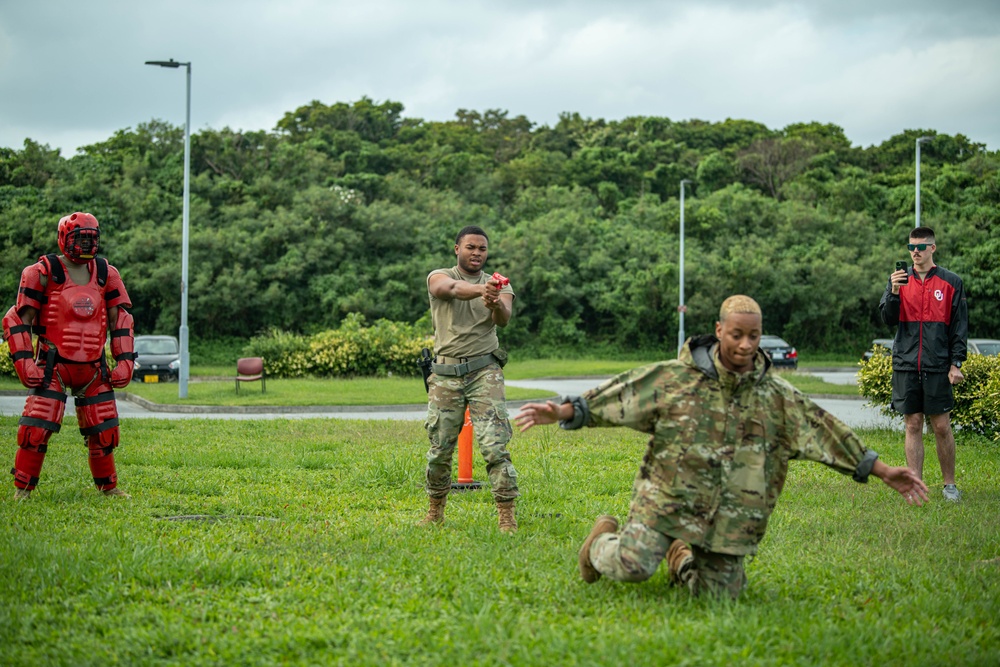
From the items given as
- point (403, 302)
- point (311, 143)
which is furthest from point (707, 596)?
point (311, 143)

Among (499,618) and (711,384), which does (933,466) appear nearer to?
(711,384)

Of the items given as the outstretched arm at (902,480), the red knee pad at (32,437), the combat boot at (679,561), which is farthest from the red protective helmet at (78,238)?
the outstretched arm at (902,480)

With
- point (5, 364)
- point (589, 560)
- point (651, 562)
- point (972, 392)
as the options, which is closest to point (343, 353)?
point (5, 364)

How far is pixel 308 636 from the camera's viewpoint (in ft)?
14.4

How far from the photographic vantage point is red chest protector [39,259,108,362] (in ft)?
25.9

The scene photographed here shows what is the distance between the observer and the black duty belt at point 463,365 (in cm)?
701

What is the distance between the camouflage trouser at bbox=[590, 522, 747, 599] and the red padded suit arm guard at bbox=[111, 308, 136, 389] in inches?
191

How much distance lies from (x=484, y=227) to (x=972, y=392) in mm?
38020

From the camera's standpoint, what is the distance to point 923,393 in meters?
8.42

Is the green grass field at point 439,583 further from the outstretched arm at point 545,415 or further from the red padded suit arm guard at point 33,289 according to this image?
the red padded suit arm guard at point 33,289

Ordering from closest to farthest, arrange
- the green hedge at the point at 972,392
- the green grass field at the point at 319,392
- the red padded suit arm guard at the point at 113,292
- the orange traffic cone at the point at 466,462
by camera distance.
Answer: the red padded suit arm guard at the point at 113,292
the orange traffic cone at the point at 466,462
the green hedge at the point at 972,392
the green grass field at the point at 319,392

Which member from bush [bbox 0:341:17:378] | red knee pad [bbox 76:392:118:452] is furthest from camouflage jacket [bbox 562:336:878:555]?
bush [bbox 0:341:17:378]

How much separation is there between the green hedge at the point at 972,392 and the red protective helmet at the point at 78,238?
9.31 m

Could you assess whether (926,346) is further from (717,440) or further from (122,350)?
(122,350)
